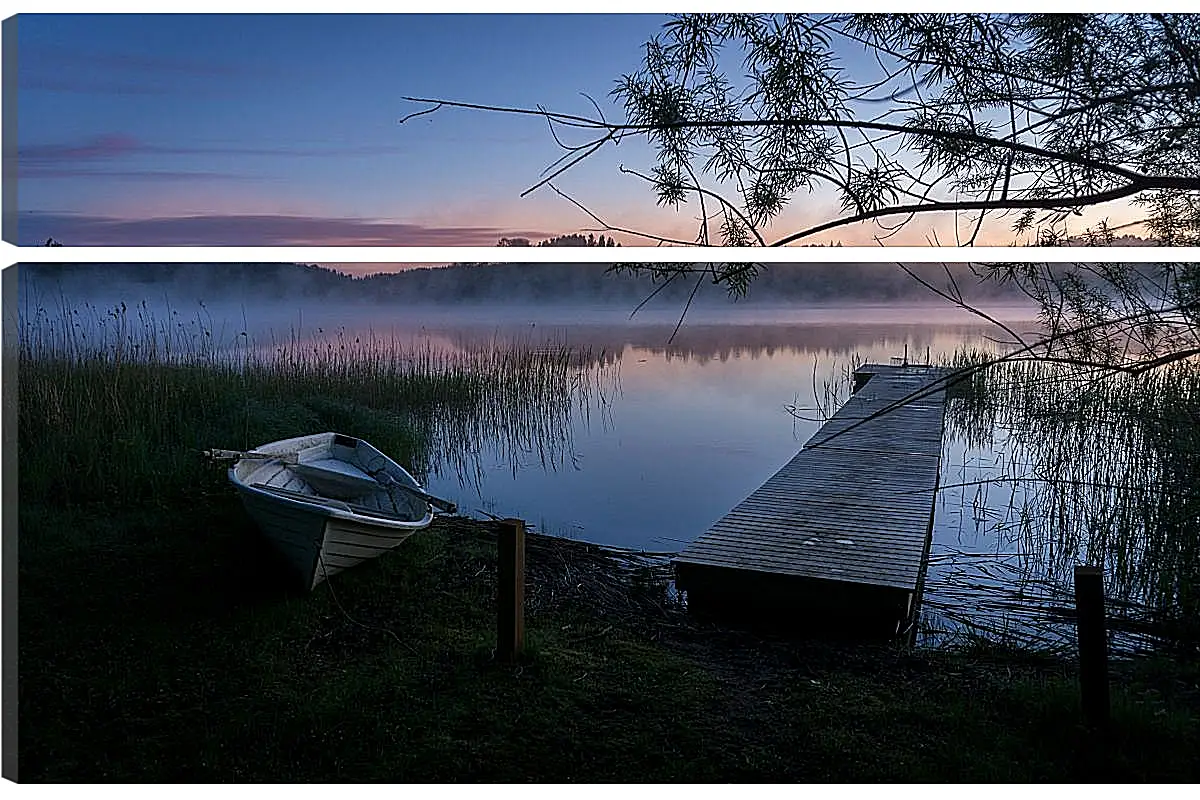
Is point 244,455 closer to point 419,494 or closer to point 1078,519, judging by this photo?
point 419,494

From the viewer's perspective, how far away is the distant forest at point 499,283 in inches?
141

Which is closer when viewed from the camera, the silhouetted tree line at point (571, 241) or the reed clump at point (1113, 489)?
the silhouetted tree line at point (571, 241)

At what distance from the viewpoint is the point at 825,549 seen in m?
3.96

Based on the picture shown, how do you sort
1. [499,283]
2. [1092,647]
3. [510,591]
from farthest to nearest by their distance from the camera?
[499,283]
[510,591]
[1092,647]

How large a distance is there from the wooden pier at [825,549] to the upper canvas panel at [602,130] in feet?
2.17

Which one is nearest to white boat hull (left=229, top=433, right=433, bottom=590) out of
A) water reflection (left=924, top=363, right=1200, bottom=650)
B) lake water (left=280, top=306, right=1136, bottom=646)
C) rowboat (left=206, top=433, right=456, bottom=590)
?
rowboat (left=206, top=433, right=456, bottom=590)

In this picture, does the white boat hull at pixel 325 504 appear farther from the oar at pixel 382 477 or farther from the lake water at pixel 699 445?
the lake water at pixel 699 445

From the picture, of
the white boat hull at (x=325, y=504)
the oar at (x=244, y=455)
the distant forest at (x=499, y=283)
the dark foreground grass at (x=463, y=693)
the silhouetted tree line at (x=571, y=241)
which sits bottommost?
the dark foreground grass at (x=463, y=693)

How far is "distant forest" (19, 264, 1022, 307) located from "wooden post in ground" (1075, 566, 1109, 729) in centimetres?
113

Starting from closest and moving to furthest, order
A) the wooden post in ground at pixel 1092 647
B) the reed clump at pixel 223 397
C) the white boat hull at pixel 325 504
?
the wooden post in ground at pixel 1092 647
the white boat hull at pixel 325 504
the reed clump at pixel 223 397

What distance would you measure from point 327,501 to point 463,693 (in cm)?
104

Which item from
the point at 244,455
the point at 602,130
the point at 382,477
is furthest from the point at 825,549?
the point at 244,455

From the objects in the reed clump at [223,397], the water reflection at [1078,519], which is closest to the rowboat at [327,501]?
the reed clump at [223,397]
